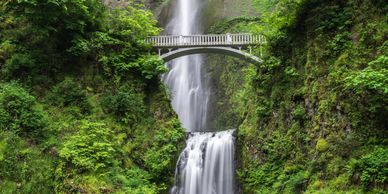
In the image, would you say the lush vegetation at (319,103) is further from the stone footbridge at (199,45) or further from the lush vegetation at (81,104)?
the lush vegetation at (81,104)

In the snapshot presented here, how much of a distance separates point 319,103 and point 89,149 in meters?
8.24

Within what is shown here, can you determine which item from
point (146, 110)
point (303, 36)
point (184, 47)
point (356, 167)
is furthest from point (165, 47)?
point (356, 167)

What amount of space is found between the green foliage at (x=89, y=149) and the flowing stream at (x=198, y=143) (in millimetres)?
4627

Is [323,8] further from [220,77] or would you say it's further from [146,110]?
[220,77]

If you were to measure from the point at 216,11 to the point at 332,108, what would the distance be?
24184 millimetres

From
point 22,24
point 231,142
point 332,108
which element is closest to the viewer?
point 332,108

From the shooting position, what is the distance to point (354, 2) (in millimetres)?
13141

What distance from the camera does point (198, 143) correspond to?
65.3 ft

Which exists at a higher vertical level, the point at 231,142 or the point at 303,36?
the point at 303,36

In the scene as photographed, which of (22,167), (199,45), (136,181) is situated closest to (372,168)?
(136,181)

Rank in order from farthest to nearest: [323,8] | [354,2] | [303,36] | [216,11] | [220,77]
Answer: [216,11] < [220,77] < [303,36] < [323,8] < [354,2]

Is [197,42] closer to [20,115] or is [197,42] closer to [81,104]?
[81,104]

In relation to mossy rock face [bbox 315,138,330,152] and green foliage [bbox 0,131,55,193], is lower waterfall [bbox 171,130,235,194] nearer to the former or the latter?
green foliage [bbox 0,131,55,193]

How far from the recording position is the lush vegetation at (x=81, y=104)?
12836 millimetres
